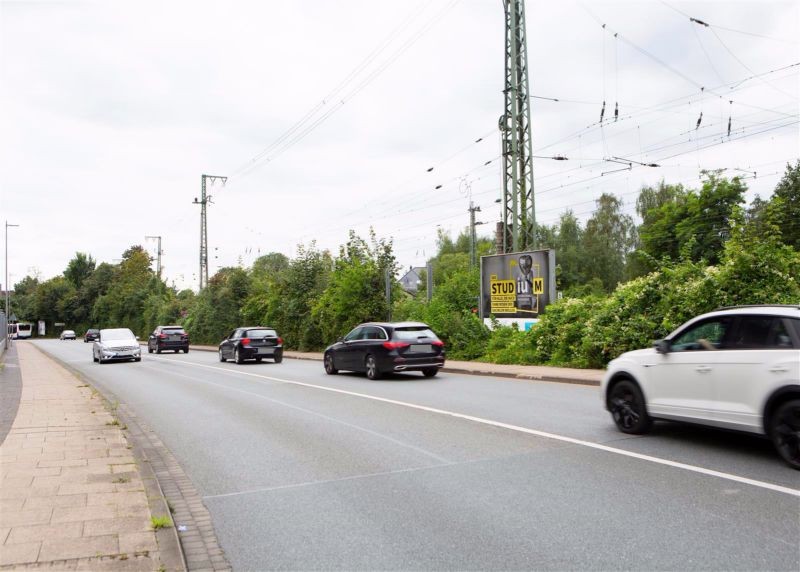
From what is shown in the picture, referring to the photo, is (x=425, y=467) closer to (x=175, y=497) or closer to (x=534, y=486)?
(x=534, y=486)

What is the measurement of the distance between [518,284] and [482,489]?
53.1ft

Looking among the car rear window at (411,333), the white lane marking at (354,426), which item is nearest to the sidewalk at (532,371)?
the car rear window at (411,333)

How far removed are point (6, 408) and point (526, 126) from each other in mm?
17147

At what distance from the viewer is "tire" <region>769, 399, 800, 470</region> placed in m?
6.16

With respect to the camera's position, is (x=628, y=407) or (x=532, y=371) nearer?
(x=628, y=407)

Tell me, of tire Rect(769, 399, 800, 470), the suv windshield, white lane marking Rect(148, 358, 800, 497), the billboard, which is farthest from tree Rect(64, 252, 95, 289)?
tire Rect(769, 399, 800, 470)

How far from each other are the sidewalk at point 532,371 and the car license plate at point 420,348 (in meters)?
1.84

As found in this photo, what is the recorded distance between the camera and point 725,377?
6.91 meters

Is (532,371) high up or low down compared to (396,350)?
down

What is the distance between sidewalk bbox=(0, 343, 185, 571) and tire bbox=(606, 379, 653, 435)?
18.1ft

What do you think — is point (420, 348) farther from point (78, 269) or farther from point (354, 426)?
point (78, 269)

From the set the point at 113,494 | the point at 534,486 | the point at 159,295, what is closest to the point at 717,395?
the point at 534,486

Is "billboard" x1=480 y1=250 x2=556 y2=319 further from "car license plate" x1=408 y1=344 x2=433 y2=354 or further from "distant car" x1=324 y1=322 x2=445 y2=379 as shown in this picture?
"car license plate" x1=408 y1=344 x2=433 y2=354

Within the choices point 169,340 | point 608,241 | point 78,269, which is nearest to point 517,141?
point 169,340
